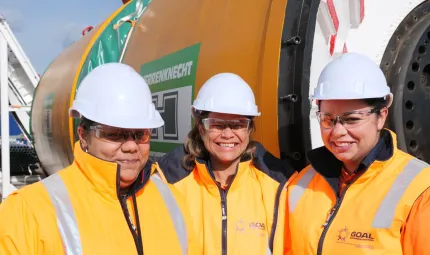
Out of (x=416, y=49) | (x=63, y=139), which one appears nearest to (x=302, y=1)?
(x=416, y=49)

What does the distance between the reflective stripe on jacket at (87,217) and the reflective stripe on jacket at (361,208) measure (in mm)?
500

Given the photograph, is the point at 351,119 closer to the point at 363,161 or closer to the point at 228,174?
the point at 363,161

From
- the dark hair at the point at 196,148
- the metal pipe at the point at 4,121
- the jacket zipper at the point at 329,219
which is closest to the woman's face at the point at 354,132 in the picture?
the jacket zipper at the point at 329,219

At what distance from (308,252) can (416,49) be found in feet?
4.08

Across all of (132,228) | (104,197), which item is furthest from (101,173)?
(132,228)

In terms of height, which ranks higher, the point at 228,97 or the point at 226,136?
the point at 228,97

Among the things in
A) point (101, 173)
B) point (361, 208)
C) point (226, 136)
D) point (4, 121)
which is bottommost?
point (361, 208)

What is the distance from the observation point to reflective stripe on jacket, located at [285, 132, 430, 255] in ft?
5.07

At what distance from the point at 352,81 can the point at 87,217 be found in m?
1.10

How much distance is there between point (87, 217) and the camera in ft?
5.09

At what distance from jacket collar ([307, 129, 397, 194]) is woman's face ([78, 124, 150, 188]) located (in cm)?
73

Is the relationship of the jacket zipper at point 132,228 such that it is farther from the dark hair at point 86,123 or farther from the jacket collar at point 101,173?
the dark hair at point 86,123

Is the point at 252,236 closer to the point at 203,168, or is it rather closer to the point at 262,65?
the point at 203,168

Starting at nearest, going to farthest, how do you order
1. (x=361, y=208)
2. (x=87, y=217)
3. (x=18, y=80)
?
(x=87, y=217), (x=361, y=208), (x=18, y=80)
